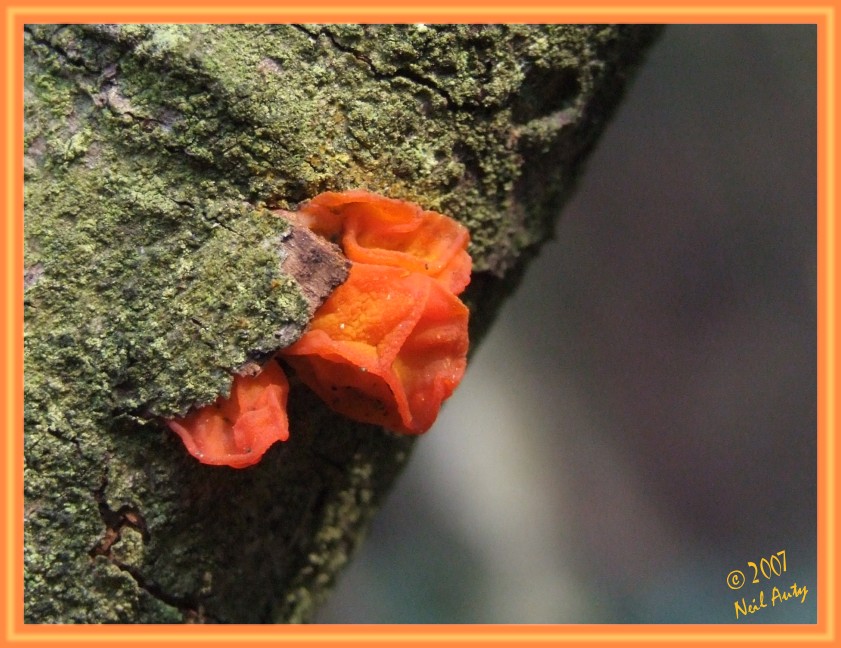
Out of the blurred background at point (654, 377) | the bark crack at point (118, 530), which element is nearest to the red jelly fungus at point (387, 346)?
the bark crack at point (118, 530)

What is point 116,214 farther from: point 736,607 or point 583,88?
point 736,607

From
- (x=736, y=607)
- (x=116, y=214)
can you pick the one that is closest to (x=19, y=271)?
(x=116, y=214)

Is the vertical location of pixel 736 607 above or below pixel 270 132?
below

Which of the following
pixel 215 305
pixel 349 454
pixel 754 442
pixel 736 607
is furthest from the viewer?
pixel 754 442

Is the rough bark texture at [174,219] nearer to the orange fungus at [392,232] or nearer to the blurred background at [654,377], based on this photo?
the orange fungus at [392,232]

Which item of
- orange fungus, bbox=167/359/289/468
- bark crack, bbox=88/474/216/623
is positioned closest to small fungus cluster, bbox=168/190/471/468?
orange fungus, bbox=167/359/289/468

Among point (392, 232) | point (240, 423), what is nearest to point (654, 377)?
point (392, 232)

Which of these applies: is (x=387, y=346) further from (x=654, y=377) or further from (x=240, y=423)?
(x=654, y=377)

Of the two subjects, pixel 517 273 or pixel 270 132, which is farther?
pixel 517 273
